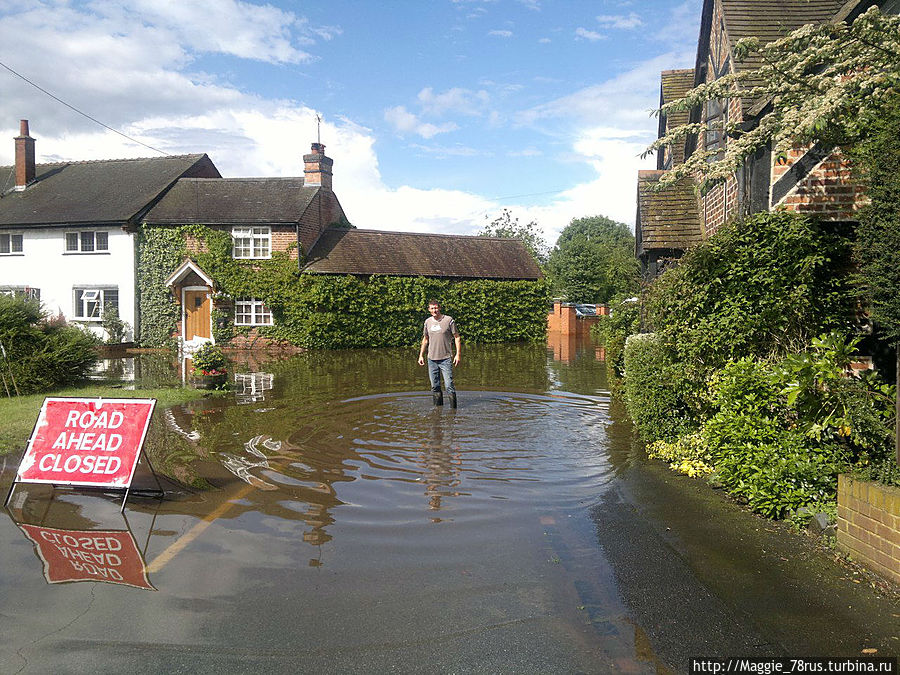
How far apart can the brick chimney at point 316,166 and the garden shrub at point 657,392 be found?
2439cm

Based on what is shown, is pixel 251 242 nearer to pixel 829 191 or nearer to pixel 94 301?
pixel 94 301

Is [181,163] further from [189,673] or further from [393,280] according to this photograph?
[189,673]

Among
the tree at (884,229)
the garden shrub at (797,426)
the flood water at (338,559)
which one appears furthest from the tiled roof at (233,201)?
the tree at (884,229)

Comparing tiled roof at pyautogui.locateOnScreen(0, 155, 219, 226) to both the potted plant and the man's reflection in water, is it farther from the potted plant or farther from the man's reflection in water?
the man's reflection in water

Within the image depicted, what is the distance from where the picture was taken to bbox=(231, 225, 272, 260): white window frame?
95.1ft

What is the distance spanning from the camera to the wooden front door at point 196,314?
29.2 meters

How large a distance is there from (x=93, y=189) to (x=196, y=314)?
8.50 meters

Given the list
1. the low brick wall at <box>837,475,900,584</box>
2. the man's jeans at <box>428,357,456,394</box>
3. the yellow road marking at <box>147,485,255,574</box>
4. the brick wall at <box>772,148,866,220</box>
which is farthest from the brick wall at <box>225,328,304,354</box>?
the low brick wall at <box>837,475,900,584</box>

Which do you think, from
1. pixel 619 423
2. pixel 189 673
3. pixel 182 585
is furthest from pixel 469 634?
pixel 619 423

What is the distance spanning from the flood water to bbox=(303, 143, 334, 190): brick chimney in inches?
896

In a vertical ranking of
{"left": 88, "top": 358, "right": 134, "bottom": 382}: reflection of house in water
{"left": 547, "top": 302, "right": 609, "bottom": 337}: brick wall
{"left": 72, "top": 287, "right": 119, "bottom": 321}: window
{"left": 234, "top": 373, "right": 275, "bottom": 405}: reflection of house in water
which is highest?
{"left": 72, "top": 287, "right": 119, "bottom": 321}: window

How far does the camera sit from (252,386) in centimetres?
1577

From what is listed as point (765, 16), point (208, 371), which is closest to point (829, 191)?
point (765, 16)

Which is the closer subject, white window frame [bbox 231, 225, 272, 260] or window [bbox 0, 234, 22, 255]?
white window frame [bbox 231, 225, 272, 260]
